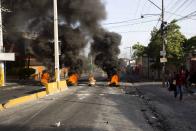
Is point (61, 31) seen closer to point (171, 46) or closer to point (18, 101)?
point (171, 46)

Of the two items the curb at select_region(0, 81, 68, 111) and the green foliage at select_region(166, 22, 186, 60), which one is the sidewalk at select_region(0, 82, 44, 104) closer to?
the curb at select_region(0, 81, 68, 111)

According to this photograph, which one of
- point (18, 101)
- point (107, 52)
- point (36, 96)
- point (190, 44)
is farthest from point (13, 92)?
point (190, 44)

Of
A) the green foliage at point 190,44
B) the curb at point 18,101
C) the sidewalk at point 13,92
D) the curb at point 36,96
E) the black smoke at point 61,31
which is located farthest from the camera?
the green foliage at point 190,44

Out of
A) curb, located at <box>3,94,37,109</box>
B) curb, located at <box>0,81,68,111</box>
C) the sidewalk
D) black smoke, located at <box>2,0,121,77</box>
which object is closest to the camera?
curb, located at <box>3,94,37,109</box>

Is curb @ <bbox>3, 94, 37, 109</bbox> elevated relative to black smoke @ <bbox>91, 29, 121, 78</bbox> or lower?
lower

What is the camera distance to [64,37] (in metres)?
60.3

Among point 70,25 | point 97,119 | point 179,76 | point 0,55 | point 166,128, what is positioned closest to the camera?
point 166,128

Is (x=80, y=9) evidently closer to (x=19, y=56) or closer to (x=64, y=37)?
(x=64, y=37)

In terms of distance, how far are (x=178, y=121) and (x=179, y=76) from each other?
8113 millimetres

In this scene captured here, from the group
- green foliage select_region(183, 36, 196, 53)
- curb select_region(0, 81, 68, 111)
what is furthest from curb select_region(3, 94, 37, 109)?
green foliage select_region(183, 36, 196, 53)

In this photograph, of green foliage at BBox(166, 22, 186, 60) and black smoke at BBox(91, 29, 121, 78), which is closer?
green foliage at BBox(166, 22, 186, 60)

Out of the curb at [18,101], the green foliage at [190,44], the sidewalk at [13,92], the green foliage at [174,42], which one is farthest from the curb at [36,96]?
the green foliage at [190,44]

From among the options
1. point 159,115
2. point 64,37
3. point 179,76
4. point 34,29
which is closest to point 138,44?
point 64,37

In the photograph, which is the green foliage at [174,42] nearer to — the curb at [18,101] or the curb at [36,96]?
the curb at [36,96]
